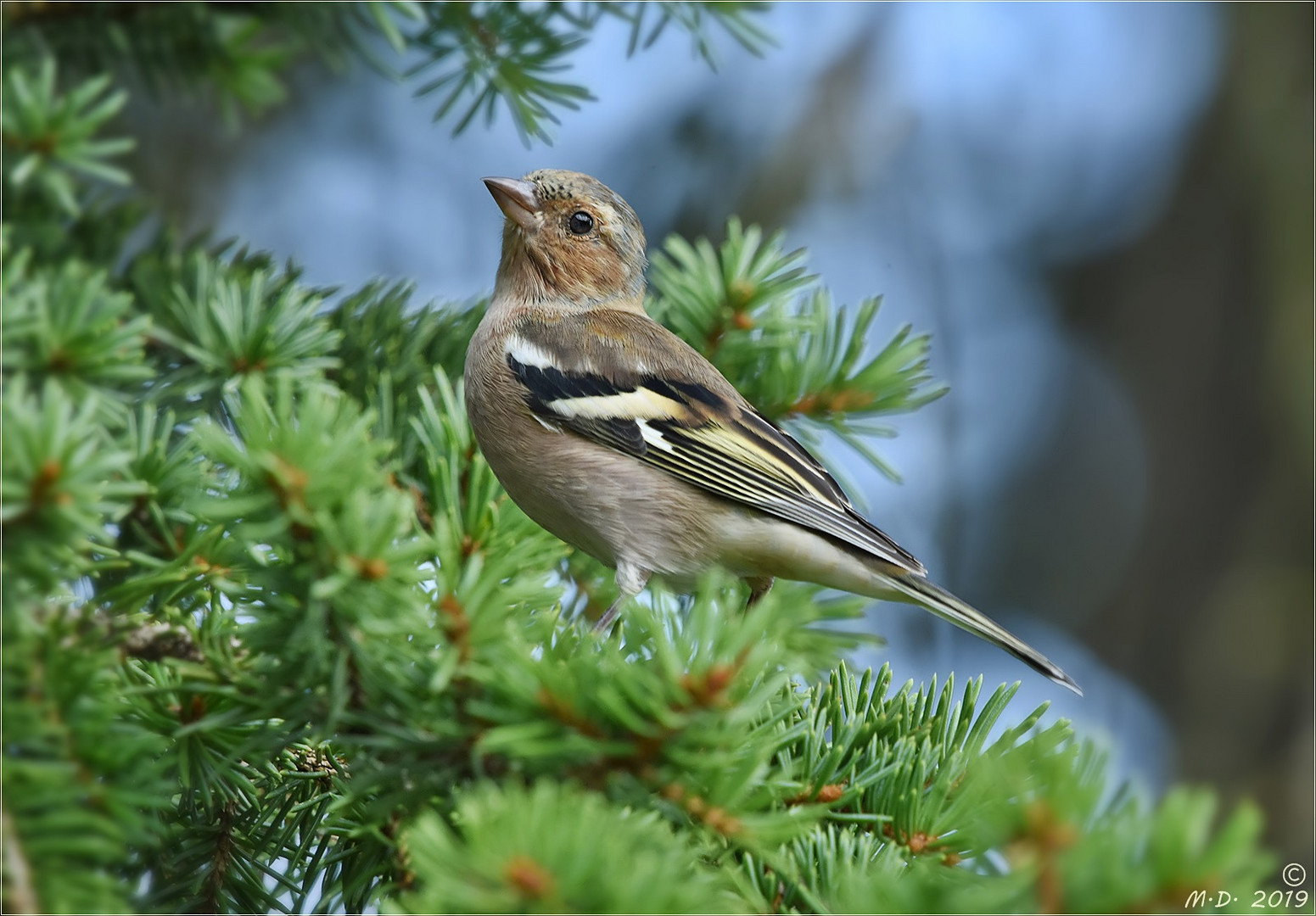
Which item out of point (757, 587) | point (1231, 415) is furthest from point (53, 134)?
point (1231, 415)

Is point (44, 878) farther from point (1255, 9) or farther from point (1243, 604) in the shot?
point (1255, 9)

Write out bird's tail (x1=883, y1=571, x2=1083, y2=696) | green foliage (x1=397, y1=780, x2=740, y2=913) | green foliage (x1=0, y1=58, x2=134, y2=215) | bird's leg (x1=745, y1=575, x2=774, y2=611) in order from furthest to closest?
bird's leg (x1=745, y1=575, x2=774, y2=611) → bird's tail (x1=883, y1=571, x2=1083, y2=696) → green foliage (x1=0, y1=58, x2=134, y2=215) → green foliage (x1=397, y1=780, x2=740, y2=913)

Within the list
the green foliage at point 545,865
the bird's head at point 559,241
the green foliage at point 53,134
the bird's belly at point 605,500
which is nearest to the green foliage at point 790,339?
the bird's belly at point 605,500

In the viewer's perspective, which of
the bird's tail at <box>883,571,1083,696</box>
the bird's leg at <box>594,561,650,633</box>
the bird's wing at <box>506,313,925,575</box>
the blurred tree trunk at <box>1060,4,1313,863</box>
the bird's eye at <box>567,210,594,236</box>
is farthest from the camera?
the blurred tree trunk at <box>1060,4,1313,863</box>

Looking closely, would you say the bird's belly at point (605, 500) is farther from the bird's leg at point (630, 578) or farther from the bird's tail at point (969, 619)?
the bird's tail at point (969, 619)

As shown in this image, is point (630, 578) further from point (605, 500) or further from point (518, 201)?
point (518, 201)

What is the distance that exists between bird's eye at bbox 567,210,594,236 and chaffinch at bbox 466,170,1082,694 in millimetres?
578

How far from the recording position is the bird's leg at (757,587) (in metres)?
3.04

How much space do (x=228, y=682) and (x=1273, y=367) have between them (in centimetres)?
616

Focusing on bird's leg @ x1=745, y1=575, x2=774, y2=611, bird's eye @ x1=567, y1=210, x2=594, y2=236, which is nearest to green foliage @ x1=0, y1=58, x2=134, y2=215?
bird's eye @ x1=567, y1=210, x2=594, y2=236

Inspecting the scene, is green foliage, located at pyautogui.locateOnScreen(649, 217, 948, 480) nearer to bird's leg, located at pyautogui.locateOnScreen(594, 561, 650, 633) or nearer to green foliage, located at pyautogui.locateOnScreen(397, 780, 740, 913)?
bird's leg, located at pyautogui.locateOnScreen(594, 561, 650, 633)

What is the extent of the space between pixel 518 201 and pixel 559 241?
0.58 feet

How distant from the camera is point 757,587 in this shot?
308 cm

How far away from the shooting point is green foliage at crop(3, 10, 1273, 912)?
1131mm
